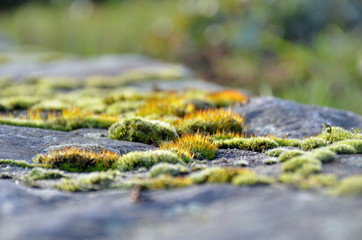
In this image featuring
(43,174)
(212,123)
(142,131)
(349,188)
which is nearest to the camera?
(349,188)

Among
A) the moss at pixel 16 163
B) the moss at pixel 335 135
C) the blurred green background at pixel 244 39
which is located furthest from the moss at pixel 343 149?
the blurred green background at pixel 244 39

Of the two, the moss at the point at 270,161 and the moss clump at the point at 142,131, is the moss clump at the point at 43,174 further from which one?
the moss at the point at 270,161

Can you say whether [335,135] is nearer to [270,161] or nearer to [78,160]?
[270,161]

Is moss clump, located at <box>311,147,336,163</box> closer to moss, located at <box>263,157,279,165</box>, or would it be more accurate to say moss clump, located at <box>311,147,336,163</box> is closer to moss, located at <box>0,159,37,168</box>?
moss, located at <box>263,157,279,165</box>

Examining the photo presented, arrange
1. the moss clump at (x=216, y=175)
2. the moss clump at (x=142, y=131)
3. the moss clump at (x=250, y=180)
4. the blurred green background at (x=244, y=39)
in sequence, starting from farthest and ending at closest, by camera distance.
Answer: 1. the blurred green background at (x=244, y=39)
2. the moss clump at (x=142, y=131)
3. the moss clump at (x=216, y=175)
4. the moss clump at (x=250, y=180)

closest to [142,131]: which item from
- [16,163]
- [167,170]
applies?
[16,163]

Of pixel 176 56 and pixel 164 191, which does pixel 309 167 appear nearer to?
pixel 164 191

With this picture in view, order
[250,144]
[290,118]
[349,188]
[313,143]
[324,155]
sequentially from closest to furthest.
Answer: [349,188]
[324,155]
[313,143]
[250,144]
[290,118]

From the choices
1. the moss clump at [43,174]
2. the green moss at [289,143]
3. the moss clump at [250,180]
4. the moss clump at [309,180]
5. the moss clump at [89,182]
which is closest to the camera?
the moss clump at [309,180]
